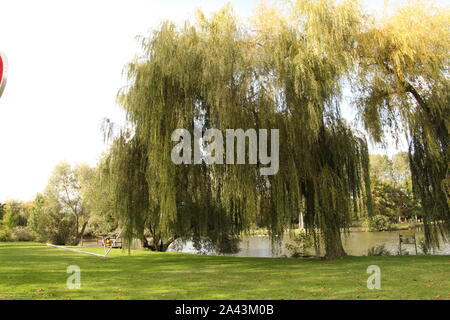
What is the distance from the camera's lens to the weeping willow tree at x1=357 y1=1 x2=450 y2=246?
10258 mm

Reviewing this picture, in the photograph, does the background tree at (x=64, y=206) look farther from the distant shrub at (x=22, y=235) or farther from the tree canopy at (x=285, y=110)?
the tree canopy at (x=285, y=110)

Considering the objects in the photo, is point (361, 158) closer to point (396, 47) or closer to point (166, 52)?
point (396, 47)

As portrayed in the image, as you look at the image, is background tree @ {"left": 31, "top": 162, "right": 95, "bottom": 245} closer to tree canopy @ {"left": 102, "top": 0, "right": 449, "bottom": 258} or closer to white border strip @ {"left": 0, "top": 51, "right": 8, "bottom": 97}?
tree canopy @ {"left": 102, "top": 0, "right": 449, "bottom": 258}

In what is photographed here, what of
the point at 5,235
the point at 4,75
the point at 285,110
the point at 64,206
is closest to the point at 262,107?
the point at 285,110

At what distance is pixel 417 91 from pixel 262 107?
196 inches

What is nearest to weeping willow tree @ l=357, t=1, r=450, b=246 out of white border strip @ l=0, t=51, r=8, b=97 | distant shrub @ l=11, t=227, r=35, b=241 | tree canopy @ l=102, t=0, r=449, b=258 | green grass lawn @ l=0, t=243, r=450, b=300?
tree canopy @ l=102, t=0, r=449, b=258

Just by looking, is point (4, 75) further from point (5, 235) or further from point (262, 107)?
point (5, 235)

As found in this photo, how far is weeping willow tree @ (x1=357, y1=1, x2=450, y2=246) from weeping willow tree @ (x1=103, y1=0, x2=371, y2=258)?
945 mm

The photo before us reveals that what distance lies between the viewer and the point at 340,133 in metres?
10.7

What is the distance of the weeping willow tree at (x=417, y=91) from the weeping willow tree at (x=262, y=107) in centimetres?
95

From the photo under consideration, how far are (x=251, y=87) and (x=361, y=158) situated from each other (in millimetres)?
3951

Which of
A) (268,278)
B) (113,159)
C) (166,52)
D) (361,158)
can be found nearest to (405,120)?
(361,158)

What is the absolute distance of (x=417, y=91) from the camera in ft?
35.5
